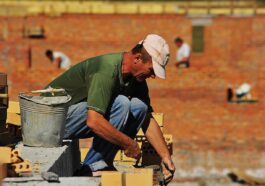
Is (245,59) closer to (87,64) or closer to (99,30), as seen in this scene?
(99,30)

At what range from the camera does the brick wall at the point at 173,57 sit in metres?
20.3

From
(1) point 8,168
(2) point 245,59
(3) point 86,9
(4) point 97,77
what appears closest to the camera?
(1) point 8,168

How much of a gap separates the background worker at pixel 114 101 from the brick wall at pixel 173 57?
1382cm

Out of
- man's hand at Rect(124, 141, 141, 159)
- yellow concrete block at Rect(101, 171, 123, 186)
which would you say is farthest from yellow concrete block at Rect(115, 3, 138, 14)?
yellow concrete block at Rect(101, 171, 123, 186)

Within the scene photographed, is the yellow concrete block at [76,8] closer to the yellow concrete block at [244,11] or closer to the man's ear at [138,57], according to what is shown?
the yellow concrete block at [244,11]

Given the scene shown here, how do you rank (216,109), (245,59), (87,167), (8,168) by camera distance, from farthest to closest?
(245,59)
(216,109)
(87,167)
(8,168)

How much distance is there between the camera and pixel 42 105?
6121mm

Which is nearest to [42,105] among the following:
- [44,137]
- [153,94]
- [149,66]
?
[44,137]

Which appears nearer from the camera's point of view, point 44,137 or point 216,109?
point 44,137

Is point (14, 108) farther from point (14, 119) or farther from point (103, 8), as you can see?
point (103, 8)

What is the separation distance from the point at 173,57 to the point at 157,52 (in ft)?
65.0

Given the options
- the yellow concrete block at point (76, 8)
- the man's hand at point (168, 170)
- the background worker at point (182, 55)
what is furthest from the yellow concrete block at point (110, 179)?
the yellow concrete block at point (76, 8)

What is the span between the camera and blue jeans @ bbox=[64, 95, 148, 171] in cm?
616

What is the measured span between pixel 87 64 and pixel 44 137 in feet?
1.94
